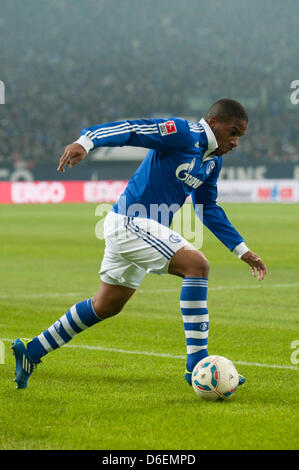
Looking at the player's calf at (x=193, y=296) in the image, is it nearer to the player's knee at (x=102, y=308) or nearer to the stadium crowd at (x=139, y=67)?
the player's knee at (x=102, y=308)

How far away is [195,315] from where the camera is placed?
533 centimetres

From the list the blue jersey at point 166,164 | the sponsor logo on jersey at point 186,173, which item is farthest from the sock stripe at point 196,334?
the sponsor logo on jersey at point 186,173

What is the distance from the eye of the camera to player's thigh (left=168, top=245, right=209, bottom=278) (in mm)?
5234

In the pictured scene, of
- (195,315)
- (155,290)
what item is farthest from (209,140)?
(155,290)

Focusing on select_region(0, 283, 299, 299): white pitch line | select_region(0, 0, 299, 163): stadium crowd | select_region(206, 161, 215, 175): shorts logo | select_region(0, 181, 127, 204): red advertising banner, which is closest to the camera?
select_region(206, 161, 215, 175): shorts logo

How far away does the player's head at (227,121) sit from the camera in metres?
5.51

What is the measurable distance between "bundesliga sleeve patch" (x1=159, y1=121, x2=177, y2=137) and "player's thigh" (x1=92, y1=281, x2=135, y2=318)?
111 cm

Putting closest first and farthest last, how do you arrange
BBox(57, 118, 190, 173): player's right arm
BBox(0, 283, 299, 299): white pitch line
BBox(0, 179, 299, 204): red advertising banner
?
BBox(57, 118, 190, 173): player's right arm
BBox(0, 283, 299, 299): white pitch line
BBox(0, 179, 299, 204): red advertising banner

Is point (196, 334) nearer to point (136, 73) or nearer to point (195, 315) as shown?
point (195, 315)

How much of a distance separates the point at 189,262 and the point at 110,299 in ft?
2.17

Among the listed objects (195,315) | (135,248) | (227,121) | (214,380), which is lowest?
(214,380)

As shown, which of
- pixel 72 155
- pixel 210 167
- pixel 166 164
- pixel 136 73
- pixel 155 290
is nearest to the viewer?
pixel 72 155

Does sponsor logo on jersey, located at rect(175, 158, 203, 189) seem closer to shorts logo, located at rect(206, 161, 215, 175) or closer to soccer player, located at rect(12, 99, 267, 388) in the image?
soccer player, located at rect(12, 99, 267, 388)

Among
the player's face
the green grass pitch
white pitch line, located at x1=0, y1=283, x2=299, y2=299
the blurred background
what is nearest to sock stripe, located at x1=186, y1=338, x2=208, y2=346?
the green grass pitch
